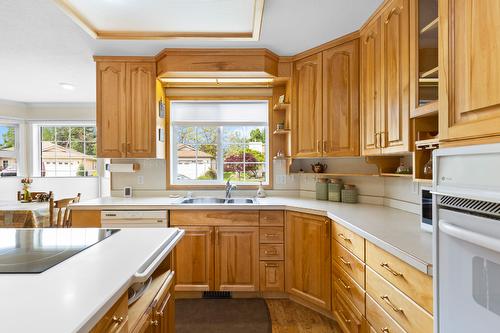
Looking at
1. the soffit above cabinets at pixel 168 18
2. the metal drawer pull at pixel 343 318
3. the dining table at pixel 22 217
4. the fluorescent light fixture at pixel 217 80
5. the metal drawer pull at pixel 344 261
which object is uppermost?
the soffit above cabinets at pixel 168 18

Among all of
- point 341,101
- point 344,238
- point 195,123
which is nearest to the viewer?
point 344,238

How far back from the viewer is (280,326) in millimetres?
2143

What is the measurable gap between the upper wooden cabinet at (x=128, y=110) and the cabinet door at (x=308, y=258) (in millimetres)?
1605

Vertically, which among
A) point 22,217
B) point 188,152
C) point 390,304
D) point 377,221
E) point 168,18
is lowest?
point 390,304

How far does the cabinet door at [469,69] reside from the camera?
724 millimetres

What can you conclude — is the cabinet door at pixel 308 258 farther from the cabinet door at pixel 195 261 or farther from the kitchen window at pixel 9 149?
the kitchen window at pixel 9 149

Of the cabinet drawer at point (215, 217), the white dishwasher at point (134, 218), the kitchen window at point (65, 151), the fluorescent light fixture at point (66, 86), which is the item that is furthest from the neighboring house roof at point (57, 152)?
the cabinet drawer at point (215, 217)

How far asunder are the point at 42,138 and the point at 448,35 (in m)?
5.53

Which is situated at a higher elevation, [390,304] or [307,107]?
[307,107]

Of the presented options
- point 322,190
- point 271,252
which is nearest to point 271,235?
point 271,252

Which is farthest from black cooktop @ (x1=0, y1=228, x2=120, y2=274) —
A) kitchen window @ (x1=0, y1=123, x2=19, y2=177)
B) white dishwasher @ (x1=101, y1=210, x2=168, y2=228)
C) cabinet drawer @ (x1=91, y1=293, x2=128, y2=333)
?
kitchen window @ (x1=0, y1=123, x2=19, y2=177)

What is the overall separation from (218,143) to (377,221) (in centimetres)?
204

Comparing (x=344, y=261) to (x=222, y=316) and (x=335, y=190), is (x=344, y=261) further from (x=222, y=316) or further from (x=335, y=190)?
(x=222, y=316)

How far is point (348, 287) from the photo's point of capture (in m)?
1.82
